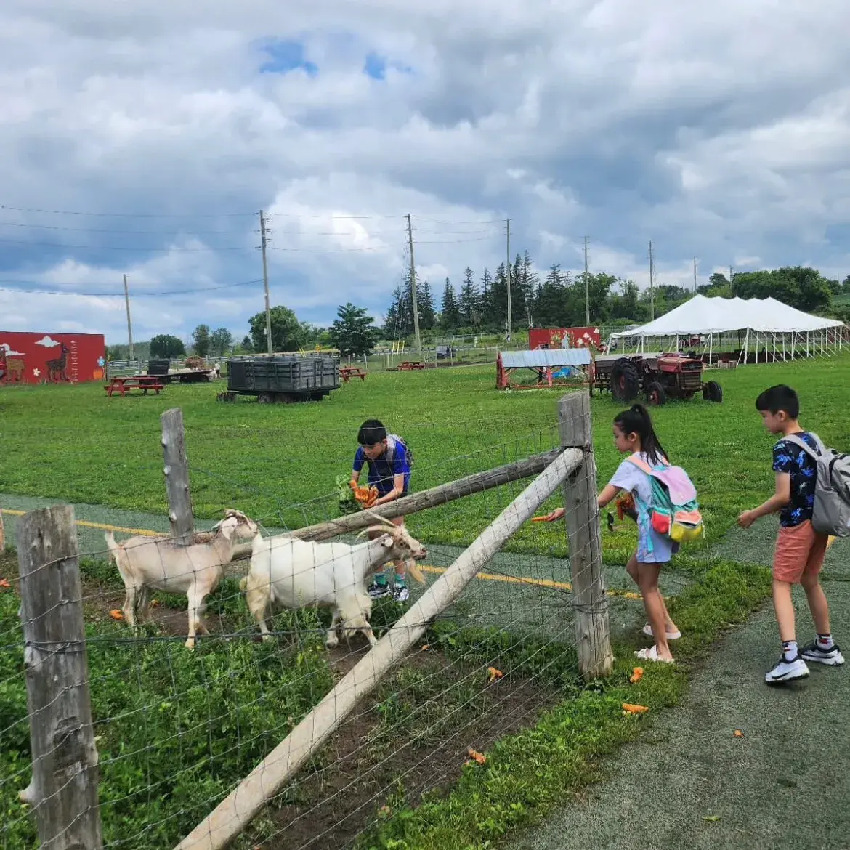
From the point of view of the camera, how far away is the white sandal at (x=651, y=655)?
4.80 metres

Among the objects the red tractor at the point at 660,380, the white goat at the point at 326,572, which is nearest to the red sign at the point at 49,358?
the red tractor at the point at 660,380

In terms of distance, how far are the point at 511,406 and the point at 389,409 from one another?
11.3 ft

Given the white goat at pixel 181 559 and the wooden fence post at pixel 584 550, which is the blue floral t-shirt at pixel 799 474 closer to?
the wooden fence post at pixel 584 550

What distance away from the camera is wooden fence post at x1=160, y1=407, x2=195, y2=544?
225 inches

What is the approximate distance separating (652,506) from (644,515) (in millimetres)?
73

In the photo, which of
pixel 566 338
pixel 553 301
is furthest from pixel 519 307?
pixel 566 338

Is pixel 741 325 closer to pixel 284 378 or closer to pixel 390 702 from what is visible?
pixel 284 378

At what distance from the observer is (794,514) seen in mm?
4543

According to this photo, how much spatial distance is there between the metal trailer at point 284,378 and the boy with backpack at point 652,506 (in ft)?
77.5

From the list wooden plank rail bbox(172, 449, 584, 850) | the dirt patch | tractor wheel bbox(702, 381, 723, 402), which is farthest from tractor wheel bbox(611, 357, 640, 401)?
wooden plank rail bbox(172, 449, 584, 850)

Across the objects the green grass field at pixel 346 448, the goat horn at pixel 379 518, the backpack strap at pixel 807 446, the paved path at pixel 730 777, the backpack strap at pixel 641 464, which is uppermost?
the backpack strap at pixel 807 446

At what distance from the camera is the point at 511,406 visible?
69.4 ft

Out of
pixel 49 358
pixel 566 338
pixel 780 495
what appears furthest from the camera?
pixel 49 358

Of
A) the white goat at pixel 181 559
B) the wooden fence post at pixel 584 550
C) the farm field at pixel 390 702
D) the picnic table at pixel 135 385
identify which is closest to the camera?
the farm field at pixel 390 702
